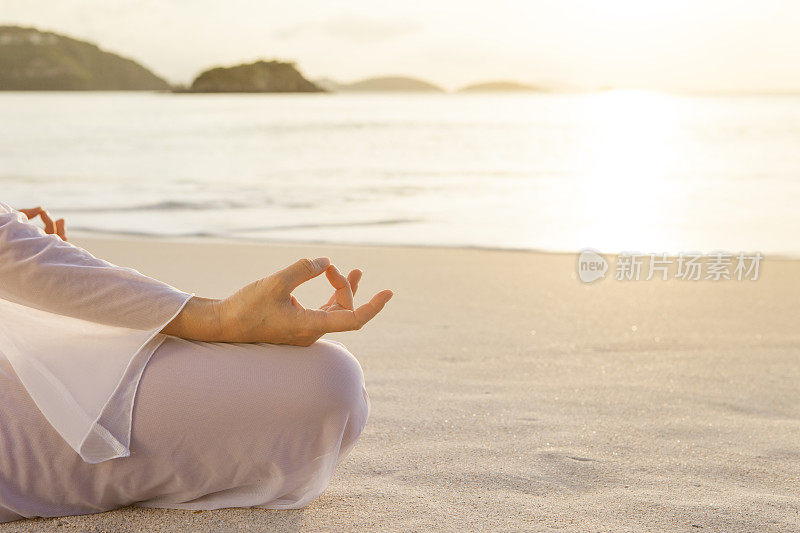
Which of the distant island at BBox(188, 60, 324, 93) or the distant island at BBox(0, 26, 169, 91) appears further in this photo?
the distant island at BBox(188, 60, 324, 93)

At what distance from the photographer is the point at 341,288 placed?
175cm

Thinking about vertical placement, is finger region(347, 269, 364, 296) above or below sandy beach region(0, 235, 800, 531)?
above

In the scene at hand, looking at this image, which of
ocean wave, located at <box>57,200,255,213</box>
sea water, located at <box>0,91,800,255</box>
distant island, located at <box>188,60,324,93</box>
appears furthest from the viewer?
distant island, located at <box>188,60,324,93</box>

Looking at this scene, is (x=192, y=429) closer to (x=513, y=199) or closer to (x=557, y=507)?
(x=557, y=507)

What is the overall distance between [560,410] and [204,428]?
1.41 meters

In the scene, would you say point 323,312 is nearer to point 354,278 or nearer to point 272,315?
point 272,315

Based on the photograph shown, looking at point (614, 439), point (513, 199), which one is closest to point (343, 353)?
point (614, 439)

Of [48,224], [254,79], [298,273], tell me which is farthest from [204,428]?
[254,79]

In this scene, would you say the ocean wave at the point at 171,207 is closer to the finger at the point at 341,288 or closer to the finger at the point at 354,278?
the finger at the point at 354,278

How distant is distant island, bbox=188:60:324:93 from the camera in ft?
192

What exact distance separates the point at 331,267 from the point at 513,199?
920 centimetres

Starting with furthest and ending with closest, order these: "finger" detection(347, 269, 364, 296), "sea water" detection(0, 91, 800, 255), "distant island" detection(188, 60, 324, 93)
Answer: "distant island" detection(188, 60, 324, 93) < "sea water" detection(0, 91, 800, 255) < "finger" detection(347, 269, 364, 296)

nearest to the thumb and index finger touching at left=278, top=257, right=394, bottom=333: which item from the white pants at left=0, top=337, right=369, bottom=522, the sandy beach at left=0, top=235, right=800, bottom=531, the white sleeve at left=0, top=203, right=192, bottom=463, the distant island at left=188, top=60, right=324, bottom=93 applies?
the white pants at left=0, top=337, right=369, bottom=522

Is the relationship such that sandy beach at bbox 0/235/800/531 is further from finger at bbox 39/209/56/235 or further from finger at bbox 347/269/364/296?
finger at bbox 39/209/56/235
